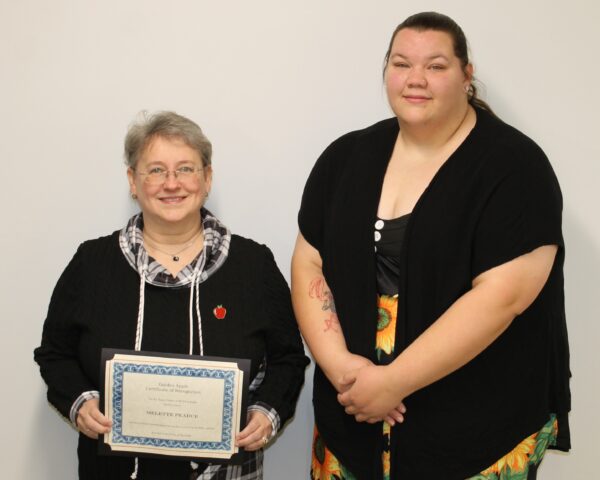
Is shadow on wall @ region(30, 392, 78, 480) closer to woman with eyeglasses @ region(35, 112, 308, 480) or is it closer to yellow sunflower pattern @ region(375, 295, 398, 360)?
woman with eyeglasses @ region(35, 112, 308, 480)

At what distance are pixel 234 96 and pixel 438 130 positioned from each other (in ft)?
2.54

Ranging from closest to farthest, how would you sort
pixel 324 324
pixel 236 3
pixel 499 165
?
1. pixel 499 165
2. pixel 324 324
3. pixel 236 3

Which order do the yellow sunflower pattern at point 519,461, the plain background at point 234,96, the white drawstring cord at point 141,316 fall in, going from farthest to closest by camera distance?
the plain background at point 234,96
the white drawstring cord at point 141,316
the yellow sunflower pattern at point 519,461

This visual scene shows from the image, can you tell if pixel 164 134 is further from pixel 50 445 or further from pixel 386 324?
pixel 50 445

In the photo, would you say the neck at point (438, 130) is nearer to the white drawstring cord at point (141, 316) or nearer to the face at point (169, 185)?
the face at point (169, 185)

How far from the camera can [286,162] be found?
252 centimetres

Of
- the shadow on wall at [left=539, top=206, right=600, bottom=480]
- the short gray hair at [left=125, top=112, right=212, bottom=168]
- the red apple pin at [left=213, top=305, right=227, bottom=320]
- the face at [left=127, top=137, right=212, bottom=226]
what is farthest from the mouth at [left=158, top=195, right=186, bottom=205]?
the shadow on wall at [left=539, top=206, right=600, bottom=480]

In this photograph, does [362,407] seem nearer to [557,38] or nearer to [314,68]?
[314,68]

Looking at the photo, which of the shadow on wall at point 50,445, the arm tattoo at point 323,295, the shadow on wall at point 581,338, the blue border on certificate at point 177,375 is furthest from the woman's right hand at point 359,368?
the shadow on wall at point 50,445

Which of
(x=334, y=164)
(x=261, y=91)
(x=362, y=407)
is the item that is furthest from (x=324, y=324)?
(x=261, y=91)

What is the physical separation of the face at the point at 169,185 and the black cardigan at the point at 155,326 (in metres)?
0.17

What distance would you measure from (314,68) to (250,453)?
114 cm

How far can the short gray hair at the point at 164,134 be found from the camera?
6.82 ft

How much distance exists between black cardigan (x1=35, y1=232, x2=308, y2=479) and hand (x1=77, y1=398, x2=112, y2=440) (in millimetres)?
56
